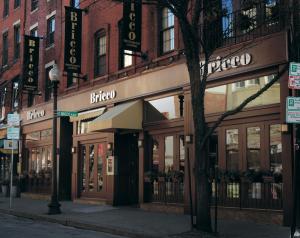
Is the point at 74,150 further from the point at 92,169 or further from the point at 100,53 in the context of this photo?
the point at 100,53

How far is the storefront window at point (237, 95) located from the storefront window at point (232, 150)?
0.78 m

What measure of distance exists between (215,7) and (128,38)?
21.3 ft

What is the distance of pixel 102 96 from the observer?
21.4 m

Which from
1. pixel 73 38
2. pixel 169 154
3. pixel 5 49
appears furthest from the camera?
pixel 5 49

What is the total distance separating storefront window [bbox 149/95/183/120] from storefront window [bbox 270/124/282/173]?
415 cm

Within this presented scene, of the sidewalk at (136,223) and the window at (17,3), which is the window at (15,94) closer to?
the window at (17,3)

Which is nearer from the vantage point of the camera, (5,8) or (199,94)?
(199,94)

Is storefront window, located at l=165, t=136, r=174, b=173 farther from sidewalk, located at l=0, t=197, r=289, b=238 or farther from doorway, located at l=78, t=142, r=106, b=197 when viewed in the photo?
doorway, located at l=78, t=142, r=106, b=197

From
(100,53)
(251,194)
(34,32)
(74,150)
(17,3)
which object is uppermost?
(17,3)

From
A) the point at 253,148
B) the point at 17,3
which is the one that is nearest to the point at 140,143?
the point at 253,148

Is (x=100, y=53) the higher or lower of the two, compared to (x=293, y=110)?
higher

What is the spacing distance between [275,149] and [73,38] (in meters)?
12.3

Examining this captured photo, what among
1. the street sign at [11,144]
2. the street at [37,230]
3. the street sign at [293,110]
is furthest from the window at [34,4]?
the street sign at [293,110]

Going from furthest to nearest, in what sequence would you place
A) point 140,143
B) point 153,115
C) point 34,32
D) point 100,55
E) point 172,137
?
1. point 34,32
2. point 100,55
3. point 140,143
4. point 153,115
5. point 172,137
